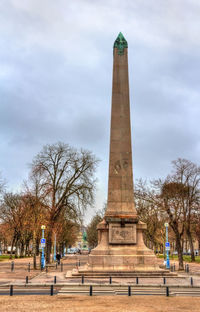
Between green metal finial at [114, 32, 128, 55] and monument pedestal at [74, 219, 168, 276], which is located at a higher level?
green metal finial at [114, 32, 128, 55]

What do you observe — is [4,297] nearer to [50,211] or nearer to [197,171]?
[50,211]

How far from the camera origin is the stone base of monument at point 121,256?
2212 centimetres

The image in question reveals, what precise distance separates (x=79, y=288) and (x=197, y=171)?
2682 cm

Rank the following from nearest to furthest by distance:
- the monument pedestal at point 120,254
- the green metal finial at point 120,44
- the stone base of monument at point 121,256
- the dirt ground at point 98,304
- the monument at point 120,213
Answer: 1. the dirt ground at point 98,304
2. the stone base of monument at point 121,256
3. the monument pedestal at point 120,254
4. the monument at point 120,213
5. the green metal finial at point 120,44

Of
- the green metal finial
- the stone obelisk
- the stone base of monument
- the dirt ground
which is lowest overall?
the dirt ground

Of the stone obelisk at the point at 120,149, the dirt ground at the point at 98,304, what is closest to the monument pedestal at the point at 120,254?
the stone obelisk at the point at 120,149

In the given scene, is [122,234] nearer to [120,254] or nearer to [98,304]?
[120,254]

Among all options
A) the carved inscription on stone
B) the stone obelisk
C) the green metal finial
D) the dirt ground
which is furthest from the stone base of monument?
the green metal finial

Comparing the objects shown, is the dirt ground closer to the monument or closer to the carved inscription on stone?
the monument

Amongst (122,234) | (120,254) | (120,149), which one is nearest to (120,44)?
(120,149)

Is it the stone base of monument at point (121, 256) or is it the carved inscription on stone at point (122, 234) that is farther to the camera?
the carved inscription on stone at point (122, 234)

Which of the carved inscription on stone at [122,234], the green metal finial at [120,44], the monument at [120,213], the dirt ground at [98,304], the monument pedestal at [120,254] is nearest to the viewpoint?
the dirt ground at [98,304]

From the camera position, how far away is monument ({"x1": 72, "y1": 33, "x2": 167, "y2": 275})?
894 inches

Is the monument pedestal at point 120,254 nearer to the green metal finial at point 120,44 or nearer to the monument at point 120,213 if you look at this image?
the monument at point 120,213
